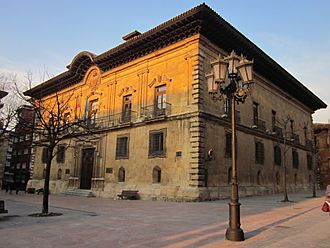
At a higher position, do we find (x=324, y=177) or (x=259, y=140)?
(x=259, y=140)

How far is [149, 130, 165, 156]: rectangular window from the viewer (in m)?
19.5

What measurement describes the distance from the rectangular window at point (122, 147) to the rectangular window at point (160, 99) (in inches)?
141

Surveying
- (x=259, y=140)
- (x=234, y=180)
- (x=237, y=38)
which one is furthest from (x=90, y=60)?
(x=234, y=180)

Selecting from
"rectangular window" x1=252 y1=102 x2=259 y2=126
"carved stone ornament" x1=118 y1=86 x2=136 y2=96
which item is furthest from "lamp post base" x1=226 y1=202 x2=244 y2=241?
"rectangular window" x1=252 y1=102 x2=259 y2=126

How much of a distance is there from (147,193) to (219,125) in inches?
258

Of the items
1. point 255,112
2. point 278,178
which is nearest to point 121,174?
point 255,112

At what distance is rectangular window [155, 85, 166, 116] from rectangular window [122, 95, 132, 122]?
2.85 meters

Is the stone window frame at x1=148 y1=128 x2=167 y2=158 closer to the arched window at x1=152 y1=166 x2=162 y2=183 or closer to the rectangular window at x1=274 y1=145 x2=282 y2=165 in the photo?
the arched window at x1=152 y1=166 x2=162 y2=183

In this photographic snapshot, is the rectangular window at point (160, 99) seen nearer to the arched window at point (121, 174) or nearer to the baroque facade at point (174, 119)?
the baroque facade at point (174, 119)

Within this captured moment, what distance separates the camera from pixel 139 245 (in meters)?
6.33

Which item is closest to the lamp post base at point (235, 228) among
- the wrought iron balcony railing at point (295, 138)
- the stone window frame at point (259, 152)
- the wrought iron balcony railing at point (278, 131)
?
the stone window frame at point (259, 152)

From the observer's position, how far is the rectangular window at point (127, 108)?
75.3ft

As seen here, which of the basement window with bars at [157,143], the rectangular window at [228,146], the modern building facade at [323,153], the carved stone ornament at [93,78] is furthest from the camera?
the modern building facade at [323,153]

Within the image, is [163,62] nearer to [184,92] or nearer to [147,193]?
[184,92]
